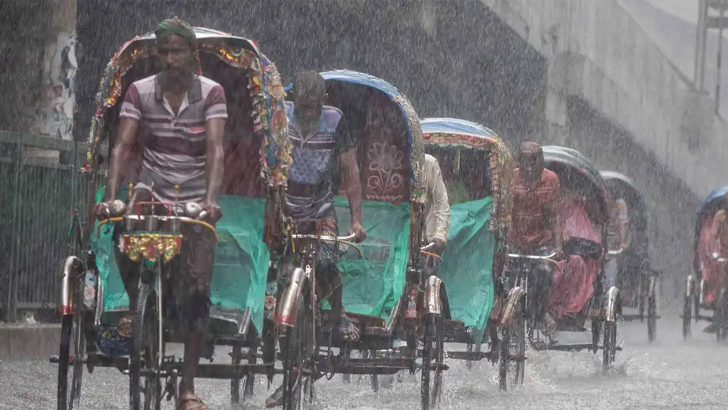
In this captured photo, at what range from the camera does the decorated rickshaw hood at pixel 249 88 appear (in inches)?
298

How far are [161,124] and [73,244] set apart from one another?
5.54ft

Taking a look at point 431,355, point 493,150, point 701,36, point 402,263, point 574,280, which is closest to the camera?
point 431,355

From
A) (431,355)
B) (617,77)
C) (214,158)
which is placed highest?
(617,77)

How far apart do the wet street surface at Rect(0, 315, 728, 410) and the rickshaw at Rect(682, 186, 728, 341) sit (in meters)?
4.07

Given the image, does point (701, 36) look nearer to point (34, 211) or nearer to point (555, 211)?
point (555, 211)

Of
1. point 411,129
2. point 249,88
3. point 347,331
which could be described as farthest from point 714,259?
point 249,88

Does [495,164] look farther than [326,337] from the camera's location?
Yes

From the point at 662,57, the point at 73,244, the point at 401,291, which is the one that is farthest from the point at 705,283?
the point at 73,244

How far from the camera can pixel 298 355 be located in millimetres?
7875

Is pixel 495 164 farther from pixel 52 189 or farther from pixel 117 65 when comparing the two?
pixel 117 65

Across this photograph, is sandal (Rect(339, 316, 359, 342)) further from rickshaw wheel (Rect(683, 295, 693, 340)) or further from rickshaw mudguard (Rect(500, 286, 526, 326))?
rickshaw wheel (Rect(683, 295, 693, 340))

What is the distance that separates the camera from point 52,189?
13.5 m

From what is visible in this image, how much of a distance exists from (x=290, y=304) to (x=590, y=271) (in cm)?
764

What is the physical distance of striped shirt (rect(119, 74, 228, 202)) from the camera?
7.00 m
